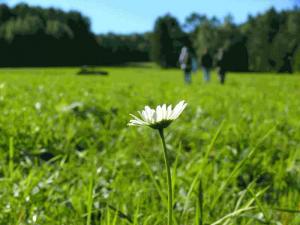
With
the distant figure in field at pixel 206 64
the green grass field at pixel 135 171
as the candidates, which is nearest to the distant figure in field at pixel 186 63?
the distant figure in field at pixel 206 64

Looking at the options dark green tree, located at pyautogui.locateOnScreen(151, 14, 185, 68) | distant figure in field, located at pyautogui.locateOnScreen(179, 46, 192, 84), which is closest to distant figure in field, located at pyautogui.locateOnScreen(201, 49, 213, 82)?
distant figure in field, located at pyautogui.locateOnScreen(179, 46, 192, 84)

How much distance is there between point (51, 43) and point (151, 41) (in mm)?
18071

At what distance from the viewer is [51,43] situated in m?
77.6

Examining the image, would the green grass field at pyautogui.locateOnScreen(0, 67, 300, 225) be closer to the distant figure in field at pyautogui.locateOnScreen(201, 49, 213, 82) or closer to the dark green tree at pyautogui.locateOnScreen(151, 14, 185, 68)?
the distant figure in field at pyautogui.locateOnScreen(201, 49, 213, 82)

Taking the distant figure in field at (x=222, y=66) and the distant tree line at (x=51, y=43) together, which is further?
the distant tree line at (x=51, y=43)

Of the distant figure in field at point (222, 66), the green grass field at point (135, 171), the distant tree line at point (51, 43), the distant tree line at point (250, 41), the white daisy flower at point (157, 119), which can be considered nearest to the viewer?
the white daisy flower at point (157, 119)

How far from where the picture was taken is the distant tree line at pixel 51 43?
74688 millimetres

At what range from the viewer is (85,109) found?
4629 millimetres

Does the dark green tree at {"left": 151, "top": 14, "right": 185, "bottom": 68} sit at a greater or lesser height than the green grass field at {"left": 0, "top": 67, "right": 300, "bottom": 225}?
greater

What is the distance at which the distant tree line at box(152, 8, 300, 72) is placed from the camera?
176 feet

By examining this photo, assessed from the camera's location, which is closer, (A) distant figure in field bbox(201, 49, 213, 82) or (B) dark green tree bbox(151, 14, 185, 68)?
(A) distant figure in field bbox(201, 49, 213, 82)

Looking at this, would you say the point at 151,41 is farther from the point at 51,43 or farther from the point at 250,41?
the point at 250,41

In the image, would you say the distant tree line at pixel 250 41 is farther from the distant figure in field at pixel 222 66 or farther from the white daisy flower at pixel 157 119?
the white daisy flower at pixel 157 119

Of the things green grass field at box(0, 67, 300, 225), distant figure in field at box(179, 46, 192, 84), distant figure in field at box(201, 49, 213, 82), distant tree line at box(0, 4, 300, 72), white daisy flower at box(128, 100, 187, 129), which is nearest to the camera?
white daisy flower at box(128, 100, 187, 129)
